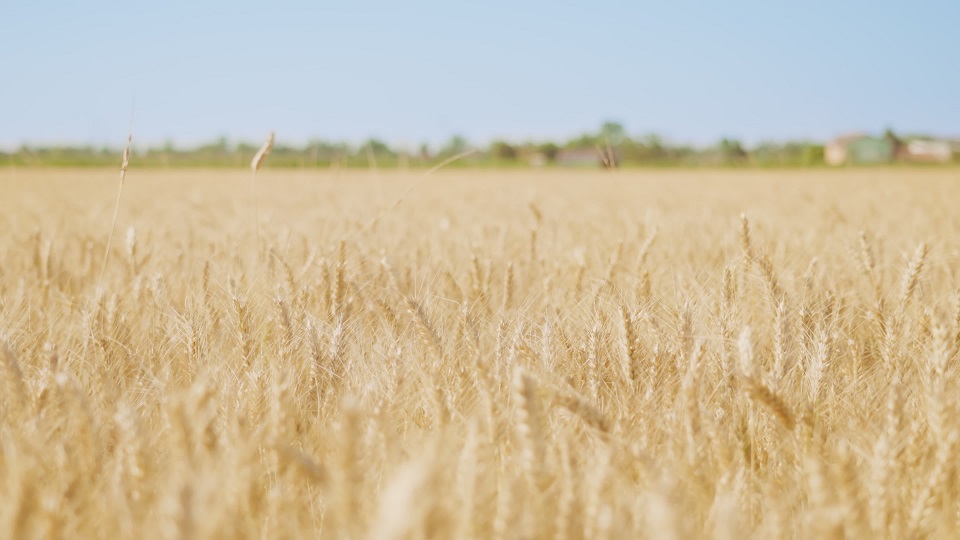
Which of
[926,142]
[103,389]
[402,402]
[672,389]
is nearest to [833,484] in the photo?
[672,389]

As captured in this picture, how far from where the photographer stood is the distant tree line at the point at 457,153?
3406 mm

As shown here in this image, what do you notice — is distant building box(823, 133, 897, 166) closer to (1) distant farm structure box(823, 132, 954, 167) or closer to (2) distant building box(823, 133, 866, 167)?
(1) distant farm structure box(823, 132, 954, 167)

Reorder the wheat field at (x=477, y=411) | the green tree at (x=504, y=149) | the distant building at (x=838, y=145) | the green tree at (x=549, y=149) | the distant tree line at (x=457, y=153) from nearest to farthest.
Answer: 1. the wheat field at (x=477, y=411)
2. the distant tree line at (x=457, y=153)
3. the green tree at (x=504, y=149)
4. the green tree at (x=549, y=149)
5. the distant building at (x=838, y=145)

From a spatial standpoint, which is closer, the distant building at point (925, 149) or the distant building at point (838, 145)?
the distant building at point (925, 149)

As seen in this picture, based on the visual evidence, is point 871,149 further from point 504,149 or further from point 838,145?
point 504,149

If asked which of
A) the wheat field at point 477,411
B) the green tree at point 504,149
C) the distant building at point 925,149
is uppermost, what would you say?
the distant building at point 925,149

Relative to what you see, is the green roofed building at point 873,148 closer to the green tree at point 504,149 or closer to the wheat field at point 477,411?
the green tree at point 504,149

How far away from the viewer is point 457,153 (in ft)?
14.1

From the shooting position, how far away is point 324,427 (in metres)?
1.14

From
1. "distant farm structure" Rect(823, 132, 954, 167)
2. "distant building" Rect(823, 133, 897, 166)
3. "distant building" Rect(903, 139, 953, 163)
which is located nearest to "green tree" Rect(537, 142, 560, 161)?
"distant building" Rect(823, 133, 897, 166)

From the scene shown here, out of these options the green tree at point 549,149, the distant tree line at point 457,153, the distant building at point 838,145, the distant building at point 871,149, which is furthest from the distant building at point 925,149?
the green tree at point 549,149

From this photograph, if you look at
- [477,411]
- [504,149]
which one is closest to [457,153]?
[477,411]

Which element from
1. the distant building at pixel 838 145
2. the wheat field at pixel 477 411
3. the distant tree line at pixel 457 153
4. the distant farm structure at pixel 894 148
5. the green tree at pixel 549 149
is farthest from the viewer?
the distant building at pixel 838 145

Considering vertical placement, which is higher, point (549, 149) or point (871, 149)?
point (549, 149)
